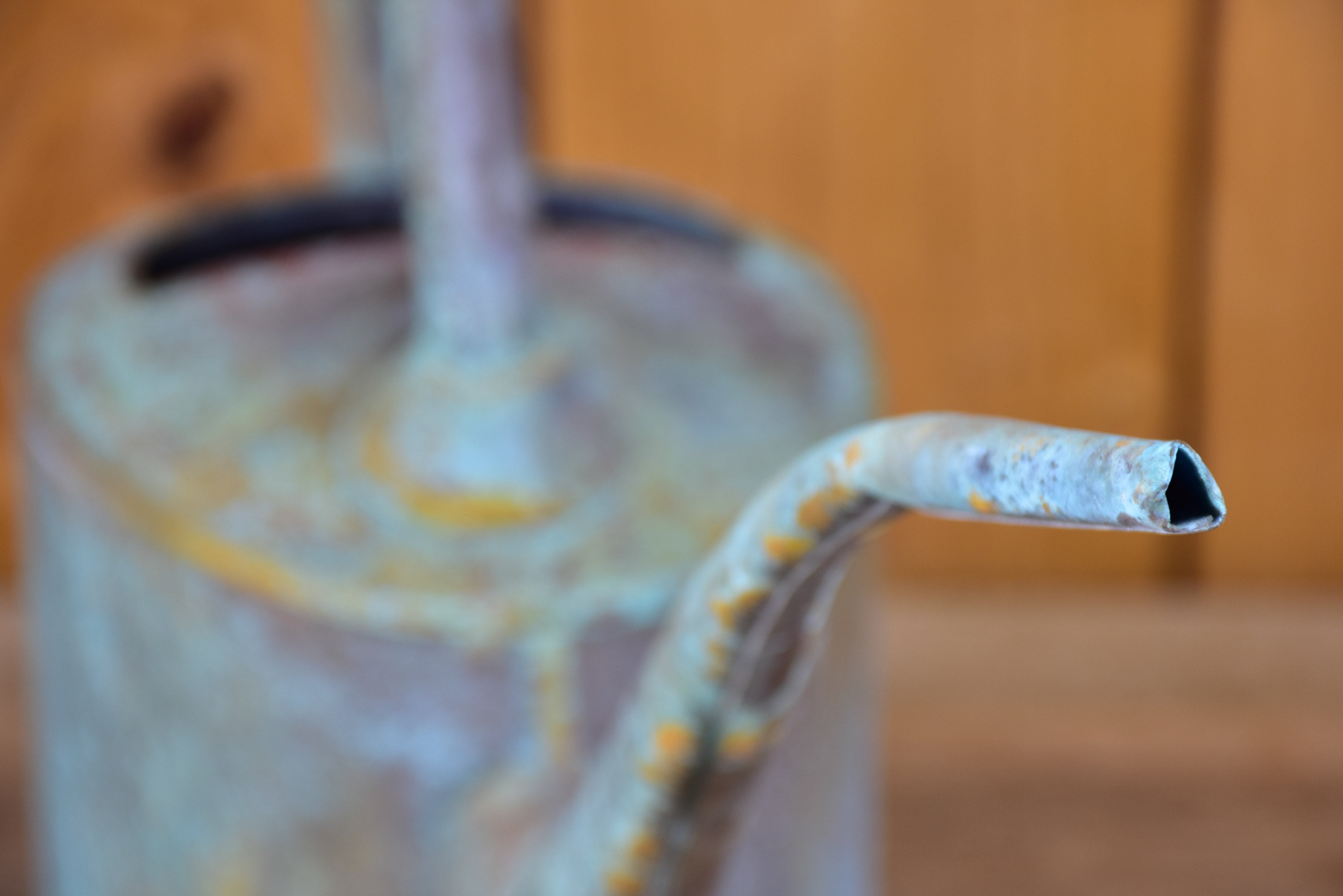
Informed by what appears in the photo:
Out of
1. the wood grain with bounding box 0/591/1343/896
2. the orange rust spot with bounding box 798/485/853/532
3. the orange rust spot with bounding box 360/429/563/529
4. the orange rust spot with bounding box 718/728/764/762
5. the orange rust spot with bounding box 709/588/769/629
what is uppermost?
the orange rust spot with bounding box 798/485/853/532

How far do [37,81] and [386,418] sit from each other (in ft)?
1.03

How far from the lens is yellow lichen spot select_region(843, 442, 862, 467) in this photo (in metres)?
0.13

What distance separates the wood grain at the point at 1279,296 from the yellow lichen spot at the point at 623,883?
1.12 feet

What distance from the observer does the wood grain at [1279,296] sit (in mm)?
447

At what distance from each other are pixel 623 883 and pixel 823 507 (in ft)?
0.20

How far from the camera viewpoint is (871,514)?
14 centimetres

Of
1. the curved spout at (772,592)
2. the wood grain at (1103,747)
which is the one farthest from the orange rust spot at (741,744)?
the wood grain at (1103,747)

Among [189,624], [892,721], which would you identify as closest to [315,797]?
[189,624]

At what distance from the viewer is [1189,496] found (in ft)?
0.32

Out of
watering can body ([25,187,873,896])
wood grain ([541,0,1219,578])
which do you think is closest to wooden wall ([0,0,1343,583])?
wood grain ([541,0,1219,578])

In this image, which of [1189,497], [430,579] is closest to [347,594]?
[430,579]

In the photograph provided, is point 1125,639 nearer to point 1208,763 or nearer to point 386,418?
point 1208,763

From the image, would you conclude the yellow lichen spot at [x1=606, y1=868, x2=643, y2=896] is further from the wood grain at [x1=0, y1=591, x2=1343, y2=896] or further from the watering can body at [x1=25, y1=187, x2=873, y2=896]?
the wood grain at [x1=0, y1=591, x2=1343, y2=896]

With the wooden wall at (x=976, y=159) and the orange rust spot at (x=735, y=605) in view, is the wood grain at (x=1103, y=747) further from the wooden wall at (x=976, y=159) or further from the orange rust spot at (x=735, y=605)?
the orange rust spot at (x=735, y=605)
